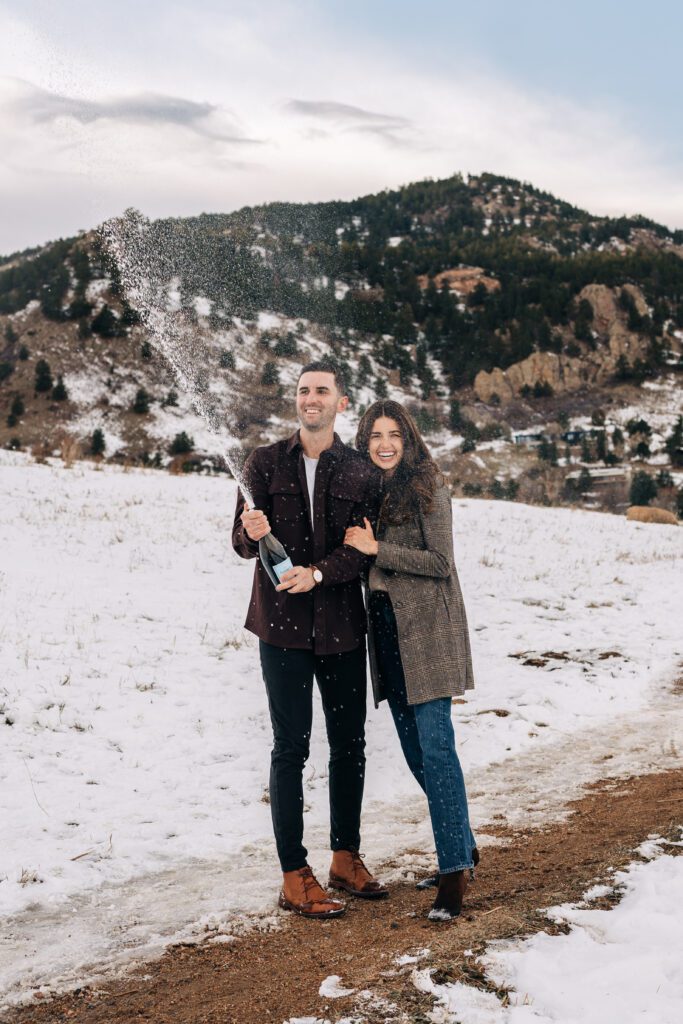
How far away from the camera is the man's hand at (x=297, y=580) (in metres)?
3.65

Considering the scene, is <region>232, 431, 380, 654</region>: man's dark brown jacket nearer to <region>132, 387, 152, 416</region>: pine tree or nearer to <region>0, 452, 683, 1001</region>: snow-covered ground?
<region>0, 452, 683, 1001</region>: snow-covered ground

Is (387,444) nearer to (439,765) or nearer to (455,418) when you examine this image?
(439,765)

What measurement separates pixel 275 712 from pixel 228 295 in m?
93.9

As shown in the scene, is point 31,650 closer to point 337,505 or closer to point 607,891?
point 337,505

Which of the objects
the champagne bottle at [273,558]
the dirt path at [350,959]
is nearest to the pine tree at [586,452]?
the dirt path at [350,959]

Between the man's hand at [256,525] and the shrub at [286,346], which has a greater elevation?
the shrub at [286,346]

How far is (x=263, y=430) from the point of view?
228ft

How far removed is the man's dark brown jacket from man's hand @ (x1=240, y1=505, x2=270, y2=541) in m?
0.16

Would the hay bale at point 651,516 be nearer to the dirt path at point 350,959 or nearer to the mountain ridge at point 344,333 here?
the dirt path at point 350,959

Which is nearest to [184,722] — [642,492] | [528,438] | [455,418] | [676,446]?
[642,492]

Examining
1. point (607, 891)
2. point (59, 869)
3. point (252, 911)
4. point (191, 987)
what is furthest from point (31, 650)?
point (607, 891)

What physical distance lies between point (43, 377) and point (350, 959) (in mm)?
75867

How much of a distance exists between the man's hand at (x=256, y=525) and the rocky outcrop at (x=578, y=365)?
103 metres

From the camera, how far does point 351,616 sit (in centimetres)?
393
